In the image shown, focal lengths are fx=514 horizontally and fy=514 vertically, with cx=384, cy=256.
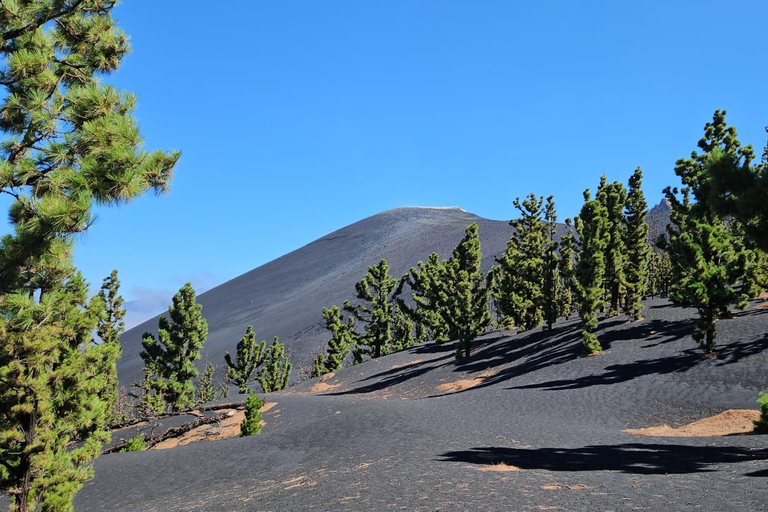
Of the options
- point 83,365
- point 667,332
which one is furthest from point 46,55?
point 667,332

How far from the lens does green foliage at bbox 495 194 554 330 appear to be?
135 ft

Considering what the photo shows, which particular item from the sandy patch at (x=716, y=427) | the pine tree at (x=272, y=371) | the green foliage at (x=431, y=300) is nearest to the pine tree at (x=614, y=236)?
the sandy patch at (x=716, y=427)

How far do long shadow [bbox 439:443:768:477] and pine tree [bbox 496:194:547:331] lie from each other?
28.5 metres

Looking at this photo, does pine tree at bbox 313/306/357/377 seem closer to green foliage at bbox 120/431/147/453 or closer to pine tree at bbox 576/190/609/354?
pine tree at bbox 576/190/609/354

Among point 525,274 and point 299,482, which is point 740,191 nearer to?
point 299,482

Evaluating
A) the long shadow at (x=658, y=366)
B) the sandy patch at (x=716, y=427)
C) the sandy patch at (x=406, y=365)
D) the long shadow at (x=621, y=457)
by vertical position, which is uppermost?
the long shadow at (x=621, y=457)

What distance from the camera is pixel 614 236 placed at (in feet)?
118

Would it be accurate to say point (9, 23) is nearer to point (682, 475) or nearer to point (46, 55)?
point (46, 55)

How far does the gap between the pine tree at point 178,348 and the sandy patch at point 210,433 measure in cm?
1106

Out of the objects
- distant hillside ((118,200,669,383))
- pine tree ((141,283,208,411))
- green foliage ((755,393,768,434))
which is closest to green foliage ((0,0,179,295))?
green foliage ((755,393,768,434))

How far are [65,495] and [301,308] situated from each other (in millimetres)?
139545

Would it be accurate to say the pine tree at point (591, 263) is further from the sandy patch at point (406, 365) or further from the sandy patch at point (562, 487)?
the sandy patch at point (562, 487)

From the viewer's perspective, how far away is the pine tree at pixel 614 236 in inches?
1406

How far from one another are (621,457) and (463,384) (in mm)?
21205
